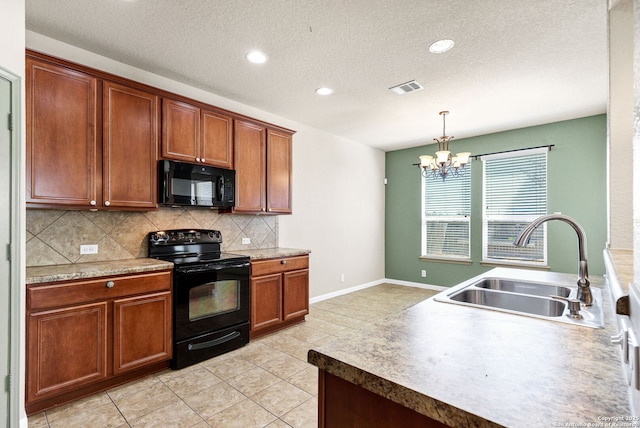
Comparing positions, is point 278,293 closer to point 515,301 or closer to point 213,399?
point 213,399

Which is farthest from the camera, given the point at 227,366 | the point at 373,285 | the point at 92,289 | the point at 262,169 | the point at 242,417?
the point at 373,285

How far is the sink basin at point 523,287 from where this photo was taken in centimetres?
184

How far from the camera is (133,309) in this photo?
2.45m

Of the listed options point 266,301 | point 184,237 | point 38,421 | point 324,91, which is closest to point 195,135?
point 184,237

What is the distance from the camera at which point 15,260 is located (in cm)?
180

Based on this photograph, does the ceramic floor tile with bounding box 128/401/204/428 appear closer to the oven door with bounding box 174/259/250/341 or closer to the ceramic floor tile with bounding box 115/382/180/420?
the ceramic floor tile with bounding box 115/382/180/420

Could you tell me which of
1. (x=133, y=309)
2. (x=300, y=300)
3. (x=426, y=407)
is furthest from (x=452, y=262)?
(x=426, y=407)

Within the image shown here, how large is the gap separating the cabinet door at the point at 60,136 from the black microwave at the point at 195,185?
0.54 m

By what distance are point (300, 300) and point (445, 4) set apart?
10.7 feet

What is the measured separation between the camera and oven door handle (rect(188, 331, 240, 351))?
110 inches

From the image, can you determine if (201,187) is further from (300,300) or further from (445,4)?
(445,4)

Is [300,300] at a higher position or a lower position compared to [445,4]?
lower

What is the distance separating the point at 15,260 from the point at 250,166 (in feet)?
7.32

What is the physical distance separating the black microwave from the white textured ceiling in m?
0.98
